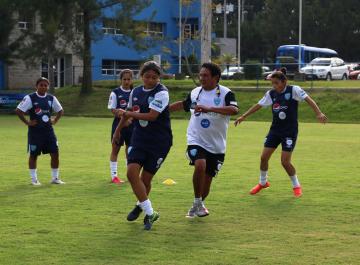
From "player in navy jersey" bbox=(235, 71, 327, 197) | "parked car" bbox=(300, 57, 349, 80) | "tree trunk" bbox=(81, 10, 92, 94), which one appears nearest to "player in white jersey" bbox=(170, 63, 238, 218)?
"player in navy jersey" bbox=(235, 71, 327, 197)

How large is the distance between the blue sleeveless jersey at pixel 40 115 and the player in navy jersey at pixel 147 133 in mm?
4225

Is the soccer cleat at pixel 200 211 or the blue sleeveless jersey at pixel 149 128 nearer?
the blue sleeveless jersey at pixel 149 128

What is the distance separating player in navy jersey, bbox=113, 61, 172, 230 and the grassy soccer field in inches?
17.0

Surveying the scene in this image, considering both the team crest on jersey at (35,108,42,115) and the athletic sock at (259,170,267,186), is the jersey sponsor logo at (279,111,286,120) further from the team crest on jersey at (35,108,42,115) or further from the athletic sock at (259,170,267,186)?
the team crest on jersey at (35,108,42,115)

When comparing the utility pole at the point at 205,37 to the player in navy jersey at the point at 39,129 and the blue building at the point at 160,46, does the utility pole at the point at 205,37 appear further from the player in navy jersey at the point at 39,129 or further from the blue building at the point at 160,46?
the player in navy jersey at the point at 39,129

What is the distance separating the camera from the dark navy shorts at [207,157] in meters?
9.30

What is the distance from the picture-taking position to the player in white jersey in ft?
30.3

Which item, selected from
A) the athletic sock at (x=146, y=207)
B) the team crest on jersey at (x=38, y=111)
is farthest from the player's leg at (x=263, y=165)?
the team crest on jersey at (x=38, y=111)

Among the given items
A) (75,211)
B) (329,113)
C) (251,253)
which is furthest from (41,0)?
(251,253)

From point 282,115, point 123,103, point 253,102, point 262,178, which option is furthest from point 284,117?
point 253,102

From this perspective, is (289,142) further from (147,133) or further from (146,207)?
(146,207)

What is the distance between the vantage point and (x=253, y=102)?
1567 inches

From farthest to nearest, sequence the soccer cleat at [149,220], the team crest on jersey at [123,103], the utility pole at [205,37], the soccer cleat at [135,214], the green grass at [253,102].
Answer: the utility pole at [205,37], the green grass at [253,102], the team crest on jersey at [123,103], the soccer cleat at [135,214], the soccer cleat at [149,220]

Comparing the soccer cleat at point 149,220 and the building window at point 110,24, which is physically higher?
the building window at point 110,24
